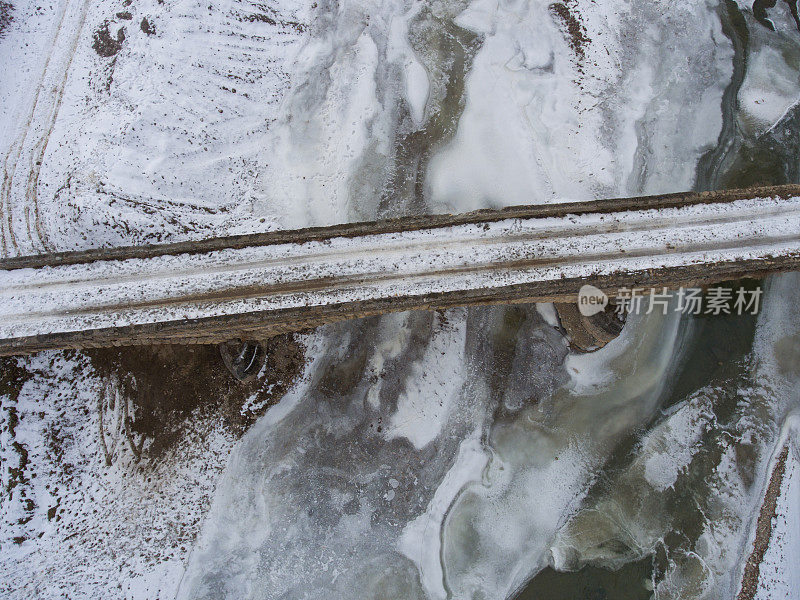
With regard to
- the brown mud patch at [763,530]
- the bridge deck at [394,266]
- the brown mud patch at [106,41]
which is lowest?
the brown mud patch at [763,530]

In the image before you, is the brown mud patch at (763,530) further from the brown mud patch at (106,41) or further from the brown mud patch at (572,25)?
the brown mud patch at (106,41)

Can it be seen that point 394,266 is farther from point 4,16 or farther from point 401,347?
point 4,16

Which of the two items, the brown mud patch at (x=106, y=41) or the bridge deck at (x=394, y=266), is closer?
the bridge deck at (x=394, y=266)

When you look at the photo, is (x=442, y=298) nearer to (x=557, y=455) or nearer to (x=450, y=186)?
(x=450, y=186)

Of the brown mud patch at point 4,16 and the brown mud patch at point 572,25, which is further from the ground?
the brown mud patch at point 572,25

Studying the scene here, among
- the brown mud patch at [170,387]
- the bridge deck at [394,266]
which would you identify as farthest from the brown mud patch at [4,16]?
the brown mud patch at [170,387]

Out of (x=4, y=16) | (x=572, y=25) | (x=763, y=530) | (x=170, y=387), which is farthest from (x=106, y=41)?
(x=763, y=530)
